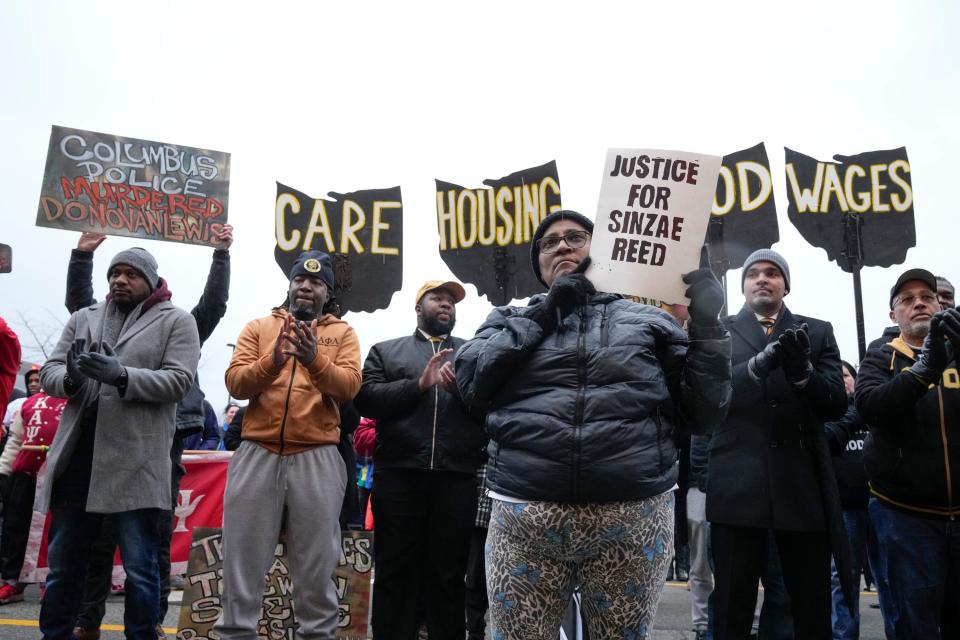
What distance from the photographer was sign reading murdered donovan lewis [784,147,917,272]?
7.44 metres

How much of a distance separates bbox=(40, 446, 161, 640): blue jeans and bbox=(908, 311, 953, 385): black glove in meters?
3.85

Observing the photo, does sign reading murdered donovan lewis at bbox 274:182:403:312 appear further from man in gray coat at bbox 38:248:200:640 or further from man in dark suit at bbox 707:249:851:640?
man in dark suit at bbox 707:249:851:640

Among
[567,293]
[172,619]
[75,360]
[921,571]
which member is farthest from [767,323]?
[172,619]

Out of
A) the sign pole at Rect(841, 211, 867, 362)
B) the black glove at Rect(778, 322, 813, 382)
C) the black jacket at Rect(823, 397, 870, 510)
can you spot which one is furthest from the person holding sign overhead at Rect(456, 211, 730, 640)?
the sign pole at Rect(841, 211, 867, 362)

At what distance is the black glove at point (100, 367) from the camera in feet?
12.6

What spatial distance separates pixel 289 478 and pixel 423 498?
0.76m

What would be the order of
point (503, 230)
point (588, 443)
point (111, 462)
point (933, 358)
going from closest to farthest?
1. point (588, 443)
2. point (933, 358)
3. point (111, 462)
4. point (503, 230)

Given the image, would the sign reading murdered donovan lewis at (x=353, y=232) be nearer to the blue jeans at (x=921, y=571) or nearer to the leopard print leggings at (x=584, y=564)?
the blue jeans at (x=921, y=571)

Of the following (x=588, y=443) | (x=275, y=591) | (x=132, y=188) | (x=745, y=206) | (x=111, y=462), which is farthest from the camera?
(x=745, y=206)

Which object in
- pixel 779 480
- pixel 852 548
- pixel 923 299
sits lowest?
pixel 852 548

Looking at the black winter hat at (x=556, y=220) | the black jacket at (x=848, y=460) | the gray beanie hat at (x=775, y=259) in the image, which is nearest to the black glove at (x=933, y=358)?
the gray beanie hat at (x=775, y=259)

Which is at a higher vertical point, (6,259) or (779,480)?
(6,259)

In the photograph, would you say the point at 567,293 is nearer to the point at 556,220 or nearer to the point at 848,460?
the point at 556,220

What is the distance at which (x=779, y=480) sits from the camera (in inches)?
140
